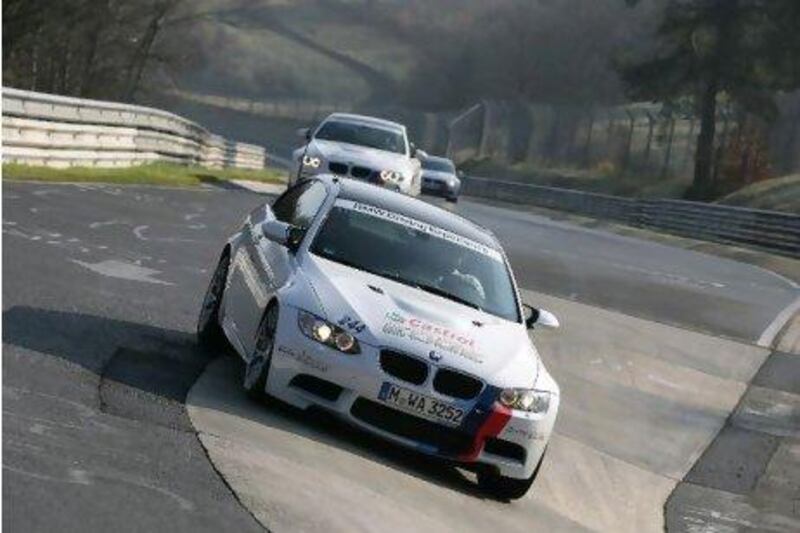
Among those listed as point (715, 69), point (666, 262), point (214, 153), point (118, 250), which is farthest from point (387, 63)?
point (118, 250)

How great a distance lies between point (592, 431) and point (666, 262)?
1662 centimetres

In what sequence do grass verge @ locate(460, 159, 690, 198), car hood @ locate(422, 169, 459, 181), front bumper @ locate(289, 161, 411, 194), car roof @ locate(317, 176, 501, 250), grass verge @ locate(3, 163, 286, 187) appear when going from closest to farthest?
car roof @ locate(317, 176, 501, 250) < grass verge @ locate(3, 163, 286, 187) < front bumper @ locate(289, 161, 411, 194) < car hood @ locate(422, 169, 459, 181) < grass verge @ locate(460, 159, 690, 198)

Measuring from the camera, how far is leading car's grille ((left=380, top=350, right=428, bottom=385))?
8.25m

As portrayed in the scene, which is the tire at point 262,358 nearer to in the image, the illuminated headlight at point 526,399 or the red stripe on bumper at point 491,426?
the red stripe on bumper at point 491,426

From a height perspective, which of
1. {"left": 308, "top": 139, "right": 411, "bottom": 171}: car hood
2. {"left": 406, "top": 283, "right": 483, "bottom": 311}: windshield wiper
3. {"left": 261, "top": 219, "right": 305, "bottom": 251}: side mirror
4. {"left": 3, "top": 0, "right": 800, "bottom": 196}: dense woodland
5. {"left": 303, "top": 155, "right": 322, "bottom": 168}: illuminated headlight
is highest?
{"left": 261, "top": 219, "right": 305, "bottom": 251}: side mirror

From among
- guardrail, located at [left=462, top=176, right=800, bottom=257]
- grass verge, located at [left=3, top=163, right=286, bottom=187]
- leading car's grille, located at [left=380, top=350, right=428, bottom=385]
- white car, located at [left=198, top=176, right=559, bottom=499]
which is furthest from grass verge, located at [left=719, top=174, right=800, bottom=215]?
leading car's grille, located at [left=380, top=350, right=428, bottom=385]

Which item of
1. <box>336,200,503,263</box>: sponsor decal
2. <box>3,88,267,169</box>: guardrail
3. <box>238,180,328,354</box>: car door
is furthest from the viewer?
<box>3,88,267,169</box>: guardrail

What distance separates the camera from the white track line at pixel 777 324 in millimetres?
16859

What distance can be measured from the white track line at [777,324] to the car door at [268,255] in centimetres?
766

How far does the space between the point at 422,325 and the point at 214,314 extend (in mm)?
2387

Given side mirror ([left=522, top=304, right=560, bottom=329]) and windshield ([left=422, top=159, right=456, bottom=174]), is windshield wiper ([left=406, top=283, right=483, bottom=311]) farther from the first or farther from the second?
windshield ([left=422, top=159, right=456, bottom=174])

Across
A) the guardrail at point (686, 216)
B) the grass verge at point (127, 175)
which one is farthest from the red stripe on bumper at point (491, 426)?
the guardrail at point (686, 216)

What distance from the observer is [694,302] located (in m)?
20.2

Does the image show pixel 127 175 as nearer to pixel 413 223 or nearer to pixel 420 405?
pixel 413 223
